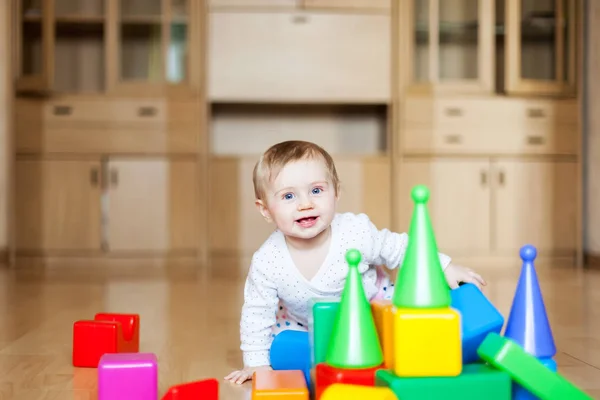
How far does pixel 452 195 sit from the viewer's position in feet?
11.7

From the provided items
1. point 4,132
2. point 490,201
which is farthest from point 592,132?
point 4,132

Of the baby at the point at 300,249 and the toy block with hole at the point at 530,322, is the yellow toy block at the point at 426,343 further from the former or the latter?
the baby at the point at 300,249

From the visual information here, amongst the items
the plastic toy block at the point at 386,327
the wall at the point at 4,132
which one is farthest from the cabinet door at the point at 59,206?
the plastic toy block at the point at 386,327

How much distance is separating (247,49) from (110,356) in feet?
8.75

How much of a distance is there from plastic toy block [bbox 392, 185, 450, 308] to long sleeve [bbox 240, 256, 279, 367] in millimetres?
407

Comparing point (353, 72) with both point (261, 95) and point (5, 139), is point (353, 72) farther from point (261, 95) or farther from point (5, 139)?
point (5, 139)

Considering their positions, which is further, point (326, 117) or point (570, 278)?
point (326, 117)

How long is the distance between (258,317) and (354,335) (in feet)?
1.20

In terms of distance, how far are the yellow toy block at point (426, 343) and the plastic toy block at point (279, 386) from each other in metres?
0.14

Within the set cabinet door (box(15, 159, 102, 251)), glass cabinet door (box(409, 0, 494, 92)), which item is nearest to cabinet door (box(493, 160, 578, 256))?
glass cabinet door (box(409, 0, 494, 92))

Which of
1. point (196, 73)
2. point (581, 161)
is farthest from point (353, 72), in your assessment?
point (581, 161)

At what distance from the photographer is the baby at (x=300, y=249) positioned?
1187mm

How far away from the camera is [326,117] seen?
3.96 meters

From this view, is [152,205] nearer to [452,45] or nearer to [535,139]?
[452,45]
